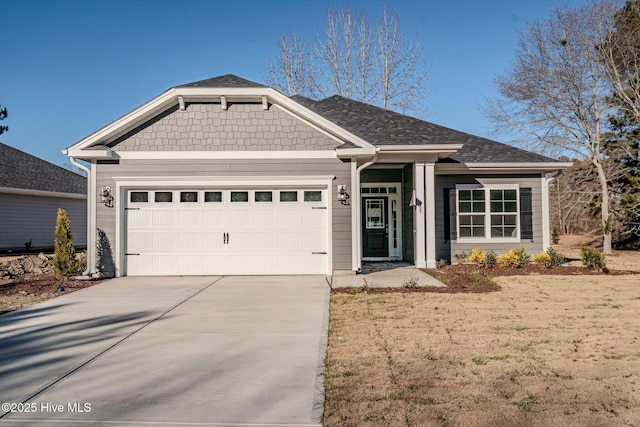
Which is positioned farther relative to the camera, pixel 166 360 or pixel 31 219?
pixel 31 219

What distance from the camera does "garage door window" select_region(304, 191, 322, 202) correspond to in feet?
34.8

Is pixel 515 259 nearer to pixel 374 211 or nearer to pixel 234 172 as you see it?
pixel 374 211

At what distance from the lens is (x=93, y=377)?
4.08 meters

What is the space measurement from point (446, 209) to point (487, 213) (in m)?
1.19

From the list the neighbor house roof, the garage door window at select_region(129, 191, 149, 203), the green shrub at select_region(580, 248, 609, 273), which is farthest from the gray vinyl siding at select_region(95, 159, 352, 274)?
the neighbor house roof

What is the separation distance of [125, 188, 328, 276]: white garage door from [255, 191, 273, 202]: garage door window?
5cm

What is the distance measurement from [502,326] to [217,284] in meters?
5.62

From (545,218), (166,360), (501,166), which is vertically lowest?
(166,360)

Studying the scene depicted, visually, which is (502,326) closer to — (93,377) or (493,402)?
(493,402)

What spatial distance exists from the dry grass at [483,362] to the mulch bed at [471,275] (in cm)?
83

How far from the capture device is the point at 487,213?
13.1m

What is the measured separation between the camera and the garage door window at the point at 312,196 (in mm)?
10602

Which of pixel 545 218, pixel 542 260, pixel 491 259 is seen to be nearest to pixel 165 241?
pixel 491 259

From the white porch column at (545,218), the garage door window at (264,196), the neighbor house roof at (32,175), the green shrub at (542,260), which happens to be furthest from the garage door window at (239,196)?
the neighbor house roof at (32,175)
